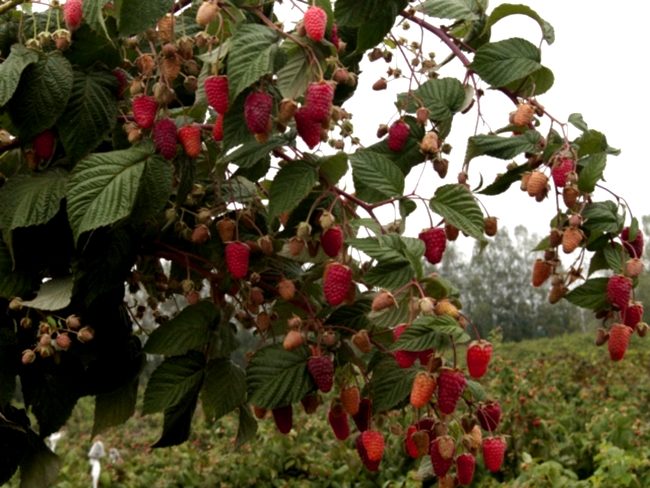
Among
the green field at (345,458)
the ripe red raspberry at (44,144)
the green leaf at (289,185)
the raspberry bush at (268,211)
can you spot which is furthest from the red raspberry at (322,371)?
the green field at (345,458)

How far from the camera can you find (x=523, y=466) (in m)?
2.86

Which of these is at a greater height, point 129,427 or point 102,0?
A: point 102,0

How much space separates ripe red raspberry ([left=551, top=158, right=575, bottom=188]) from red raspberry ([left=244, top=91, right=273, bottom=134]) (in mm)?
329

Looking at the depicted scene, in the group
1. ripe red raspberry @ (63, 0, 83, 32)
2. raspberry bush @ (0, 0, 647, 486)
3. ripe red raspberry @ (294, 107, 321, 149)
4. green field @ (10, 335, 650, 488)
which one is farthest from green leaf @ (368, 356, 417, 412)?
green field @ (10, 335, 650, 488)

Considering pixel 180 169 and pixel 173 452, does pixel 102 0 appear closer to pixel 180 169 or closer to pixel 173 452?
pixel 180 169

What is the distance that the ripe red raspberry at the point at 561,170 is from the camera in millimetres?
1025

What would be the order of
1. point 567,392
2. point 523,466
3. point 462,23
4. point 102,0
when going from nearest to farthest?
point 102,0
point 462,23
point 523,466
point 567,392

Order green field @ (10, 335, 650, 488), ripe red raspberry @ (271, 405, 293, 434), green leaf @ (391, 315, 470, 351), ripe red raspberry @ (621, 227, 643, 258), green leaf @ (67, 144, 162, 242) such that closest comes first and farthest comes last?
green leaf @ (391, 315, 470, 351), green leaf @ (67, 144, 162, 242), ripe red raspberry @ (621, 227, 643, 258), ripe red raspberry @ (271, 405, 293, 434), green field @ (10, 335, 650, 488)

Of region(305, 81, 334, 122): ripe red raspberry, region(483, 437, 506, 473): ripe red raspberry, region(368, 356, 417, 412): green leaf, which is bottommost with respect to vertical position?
region(483, 437, 506, 473): ripe red raspberry

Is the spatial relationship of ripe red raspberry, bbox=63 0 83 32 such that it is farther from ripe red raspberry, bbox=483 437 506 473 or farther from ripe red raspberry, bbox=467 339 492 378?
ripe red raspberry, bbox=483 437 506 473

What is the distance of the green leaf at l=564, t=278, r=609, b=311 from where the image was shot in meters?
1.08

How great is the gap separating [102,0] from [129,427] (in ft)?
27.6

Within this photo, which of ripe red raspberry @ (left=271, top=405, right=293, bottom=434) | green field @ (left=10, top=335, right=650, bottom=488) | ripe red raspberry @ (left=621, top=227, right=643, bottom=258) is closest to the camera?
ripe red raspberry @ (left=621, top=227, right=643, bottom=258)

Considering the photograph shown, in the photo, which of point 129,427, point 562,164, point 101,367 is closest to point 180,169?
point 101,367
